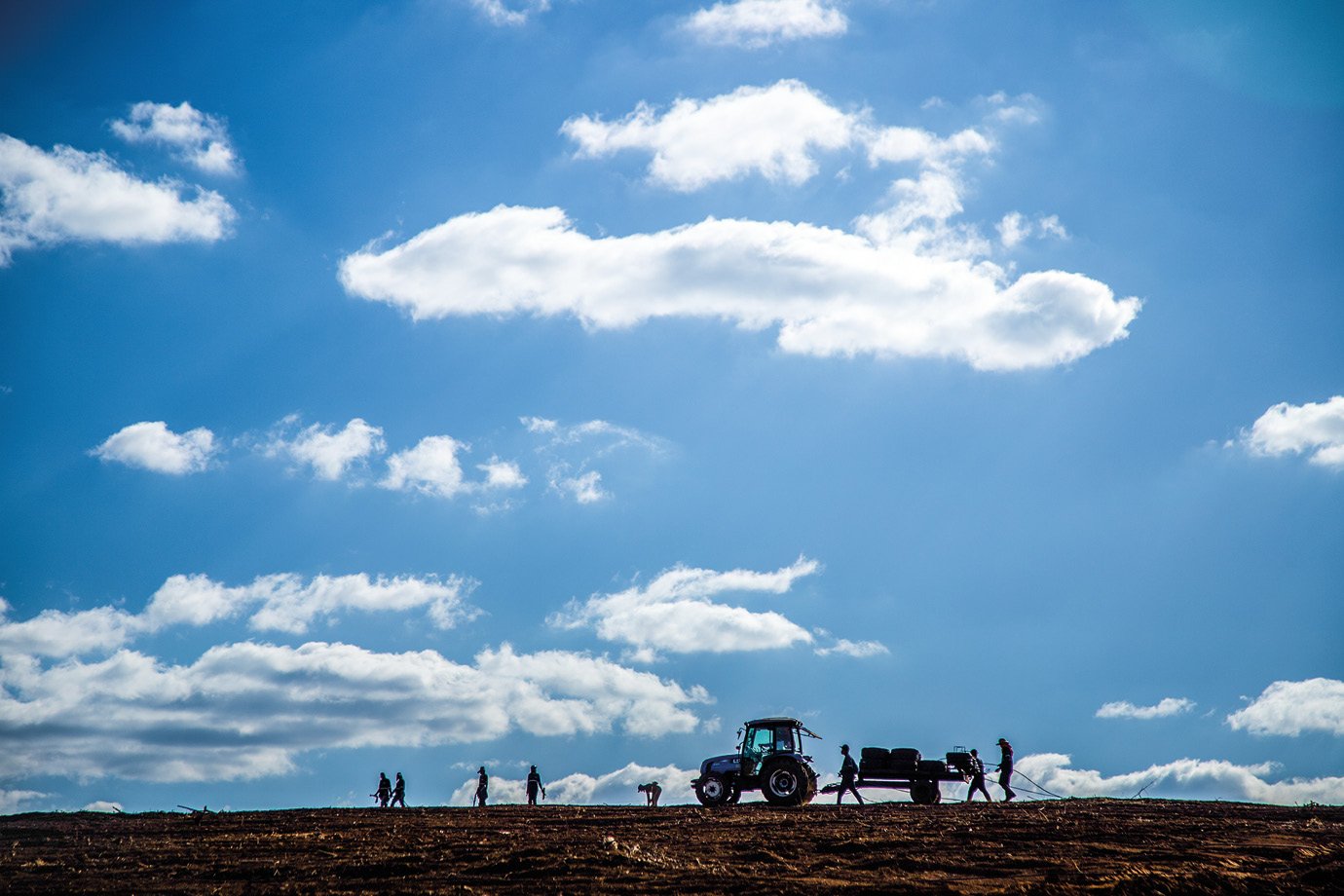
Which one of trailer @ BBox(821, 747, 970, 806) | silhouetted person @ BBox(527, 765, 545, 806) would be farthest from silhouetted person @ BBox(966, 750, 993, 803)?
silhouetted person @ BBox(527, 765, 545, 806)

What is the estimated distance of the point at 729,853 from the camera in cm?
2258

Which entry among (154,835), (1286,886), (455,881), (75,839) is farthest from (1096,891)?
(75,839)

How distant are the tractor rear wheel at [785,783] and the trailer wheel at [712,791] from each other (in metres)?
1.27

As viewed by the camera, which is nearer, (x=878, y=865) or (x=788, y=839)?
(x=878, y=865)

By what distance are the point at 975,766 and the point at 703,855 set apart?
15.3m

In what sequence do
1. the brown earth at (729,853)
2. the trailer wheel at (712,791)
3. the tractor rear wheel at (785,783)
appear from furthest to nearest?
the trailer wheel at (712,791) → the tractor rear wheel at (785,783) → the brown earth at (729,853)

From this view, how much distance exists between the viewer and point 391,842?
25.4 metres

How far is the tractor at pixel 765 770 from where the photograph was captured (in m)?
33.6

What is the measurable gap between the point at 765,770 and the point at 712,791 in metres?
1.77

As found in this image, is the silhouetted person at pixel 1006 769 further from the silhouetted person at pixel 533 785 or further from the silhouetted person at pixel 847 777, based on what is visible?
the silhouetted person at pixel 533 785

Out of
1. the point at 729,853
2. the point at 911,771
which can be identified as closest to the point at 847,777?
the point at 911,771

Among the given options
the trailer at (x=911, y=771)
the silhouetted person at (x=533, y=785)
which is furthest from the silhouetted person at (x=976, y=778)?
the silhouetted person at (x=533, y=785)

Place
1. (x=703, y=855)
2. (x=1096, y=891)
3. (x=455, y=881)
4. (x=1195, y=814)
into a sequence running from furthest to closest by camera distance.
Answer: (x=1195, y=814), (x=703, y=855), (x=455, y=881), (x=1096, y=891)

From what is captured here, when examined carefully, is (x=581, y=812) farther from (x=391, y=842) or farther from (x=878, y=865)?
(x=878, y=865)
